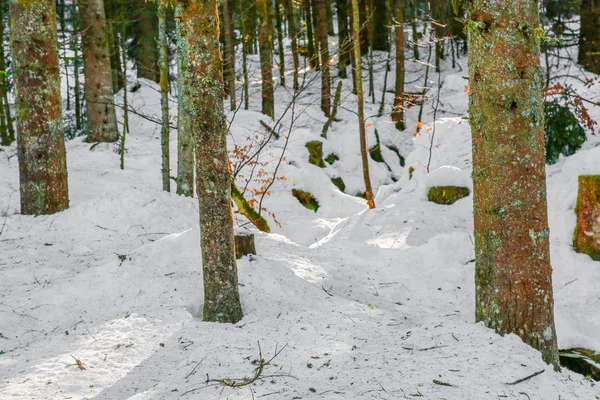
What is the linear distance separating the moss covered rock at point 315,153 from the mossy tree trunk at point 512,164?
35.9ft

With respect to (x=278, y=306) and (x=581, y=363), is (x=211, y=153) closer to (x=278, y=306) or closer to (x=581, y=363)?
(x=278, y=306)

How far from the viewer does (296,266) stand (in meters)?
6.42

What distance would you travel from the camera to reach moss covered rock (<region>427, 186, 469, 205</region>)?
9.28 metres

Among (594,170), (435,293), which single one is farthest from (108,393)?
(594,170)

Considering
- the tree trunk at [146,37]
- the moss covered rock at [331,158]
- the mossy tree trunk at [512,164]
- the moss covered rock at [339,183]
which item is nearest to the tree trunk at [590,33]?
the moss covered rock at [339,183]

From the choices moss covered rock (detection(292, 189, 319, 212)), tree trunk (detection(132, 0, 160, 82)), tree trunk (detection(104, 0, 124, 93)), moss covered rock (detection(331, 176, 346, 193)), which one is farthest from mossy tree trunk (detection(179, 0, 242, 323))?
tree trunk (detection(132, 0, 160, 82))

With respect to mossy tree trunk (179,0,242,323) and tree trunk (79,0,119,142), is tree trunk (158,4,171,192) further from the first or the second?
mossy tree trunk (179,0,242,323)

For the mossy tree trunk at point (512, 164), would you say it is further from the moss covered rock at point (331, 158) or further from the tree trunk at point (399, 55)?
the tree trunk at point (399, 55)

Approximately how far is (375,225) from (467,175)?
6.43 feet

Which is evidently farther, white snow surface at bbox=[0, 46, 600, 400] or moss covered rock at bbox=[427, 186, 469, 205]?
moss covered rock at bbox=[427, 186, 469, 205]

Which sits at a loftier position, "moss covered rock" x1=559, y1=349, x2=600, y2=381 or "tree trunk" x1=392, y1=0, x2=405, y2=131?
"tree trunk" x1=392, y1=0, x2=405, y2=131

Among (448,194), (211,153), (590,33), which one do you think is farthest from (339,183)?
(211,153)

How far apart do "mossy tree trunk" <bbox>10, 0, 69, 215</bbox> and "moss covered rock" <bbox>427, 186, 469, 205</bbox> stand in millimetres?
6372

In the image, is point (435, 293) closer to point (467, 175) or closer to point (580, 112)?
point (467, 175)
